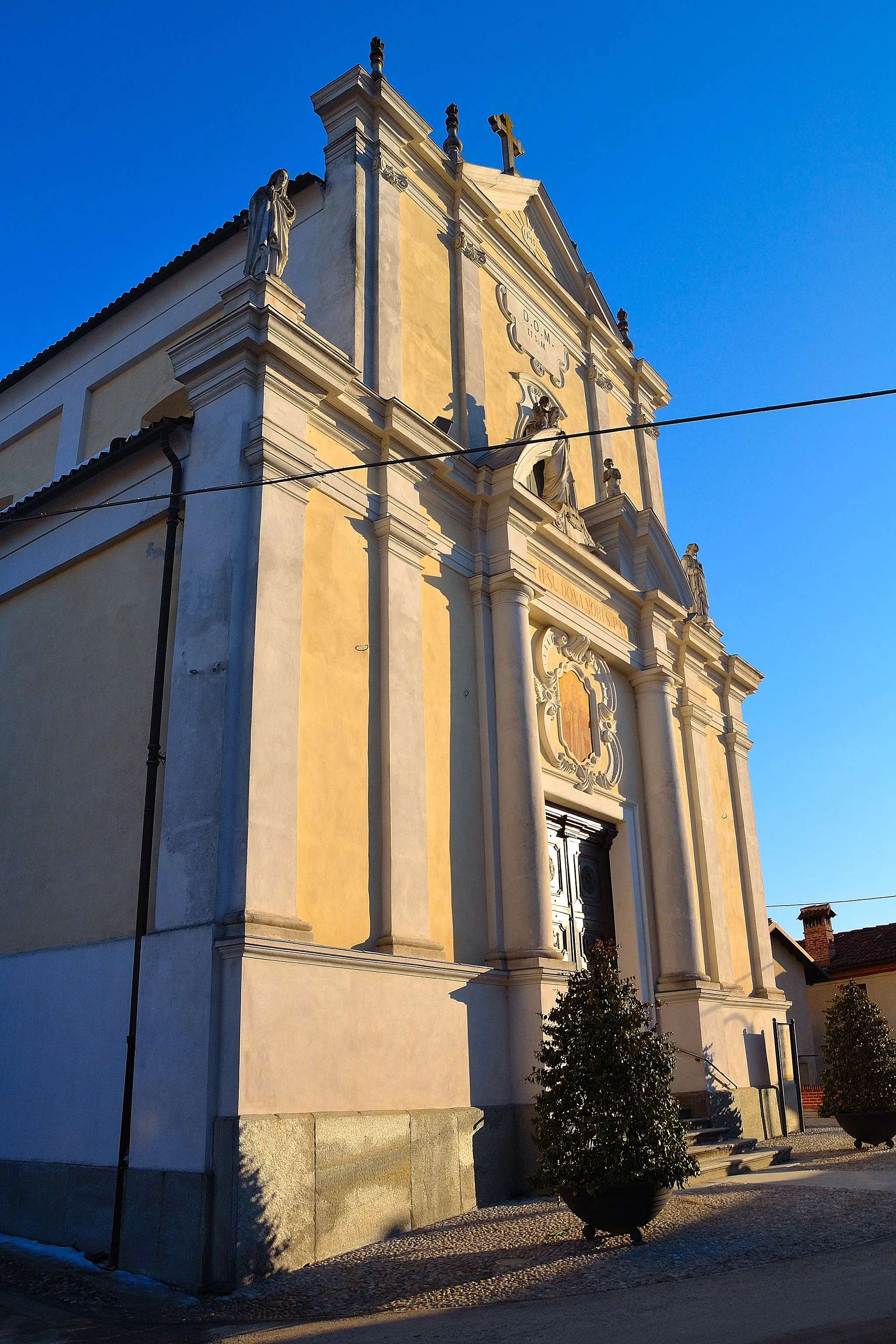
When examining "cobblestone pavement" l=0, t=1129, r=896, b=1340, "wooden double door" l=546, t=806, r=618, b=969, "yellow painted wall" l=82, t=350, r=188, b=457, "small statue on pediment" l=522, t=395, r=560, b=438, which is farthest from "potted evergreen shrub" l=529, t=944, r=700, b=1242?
"yellow painted wall" l=82, t=350, r=188, b=457

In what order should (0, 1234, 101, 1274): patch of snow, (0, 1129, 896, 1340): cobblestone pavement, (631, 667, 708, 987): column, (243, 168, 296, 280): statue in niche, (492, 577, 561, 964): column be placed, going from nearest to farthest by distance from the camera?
(0, 1129, 896, 1340): cobblestone pavement < (0, 1234, 101, 1274): patch of snow < (243, 168, 296, 280): statue in niche < (492, 577, 561, 964): column < (631, 667, 708, 987): column

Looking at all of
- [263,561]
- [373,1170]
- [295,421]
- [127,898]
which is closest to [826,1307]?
[373,1170]

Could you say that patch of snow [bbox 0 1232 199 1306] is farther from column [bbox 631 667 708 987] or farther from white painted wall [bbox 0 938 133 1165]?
column [bbox 631 667 708 987]

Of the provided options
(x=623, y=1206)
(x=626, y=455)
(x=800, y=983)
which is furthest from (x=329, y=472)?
(x=800, y=983)

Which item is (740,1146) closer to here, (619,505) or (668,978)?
(668,978)

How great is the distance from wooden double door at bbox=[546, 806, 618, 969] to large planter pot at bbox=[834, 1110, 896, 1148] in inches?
139

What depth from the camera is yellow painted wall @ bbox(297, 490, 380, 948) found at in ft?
30.8

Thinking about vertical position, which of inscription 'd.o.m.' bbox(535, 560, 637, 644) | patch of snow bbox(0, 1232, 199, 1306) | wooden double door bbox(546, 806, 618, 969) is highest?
inscription 'd.o.m.' bbox(535, 560, 637, 644)

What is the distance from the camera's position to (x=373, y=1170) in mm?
8609

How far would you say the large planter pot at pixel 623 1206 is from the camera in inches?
301

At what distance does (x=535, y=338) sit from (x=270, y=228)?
6.75 metres

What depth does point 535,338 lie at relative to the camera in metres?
16.6

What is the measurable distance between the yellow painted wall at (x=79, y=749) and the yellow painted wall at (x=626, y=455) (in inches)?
402

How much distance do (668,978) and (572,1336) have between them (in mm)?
9154
